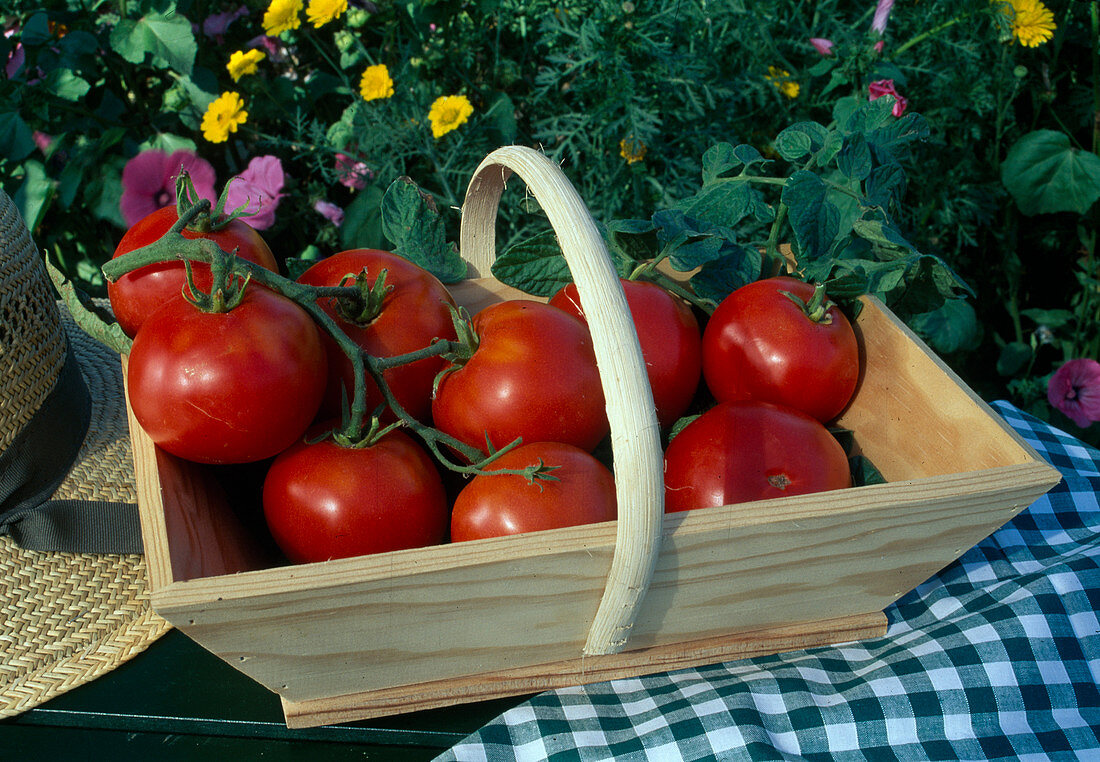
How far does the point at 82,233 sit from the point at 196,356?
1.16m

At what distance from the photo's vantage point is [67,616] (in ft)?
2.36

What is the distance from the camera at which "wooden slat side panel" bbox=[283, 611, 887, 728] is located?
0.65m

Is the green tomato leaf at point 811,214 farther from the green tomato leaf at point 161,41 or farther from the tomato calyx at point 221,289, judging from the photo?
the green tomato leaf at point 161,41

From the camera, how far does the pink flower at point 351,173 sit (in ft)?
4.48

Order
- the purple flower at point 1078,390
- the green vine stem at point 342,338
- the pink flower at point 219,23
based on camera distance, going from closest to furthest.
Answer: the green vine stem at point 342,338 → the purple flower at point 1078,390 → the pink flower at point 219,23

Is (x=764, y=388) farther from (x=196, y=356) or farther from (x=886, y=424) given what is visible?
(x=196, y=356)

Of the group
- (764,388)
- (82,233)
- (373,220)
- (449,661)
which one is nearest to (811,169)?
(764,388)

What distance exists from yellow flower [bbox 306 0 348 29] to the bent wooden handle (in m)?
0.79

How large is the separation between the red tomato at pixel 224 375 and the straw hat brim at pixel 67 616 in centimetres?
21

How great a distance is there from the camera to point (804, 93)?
4.53 feet

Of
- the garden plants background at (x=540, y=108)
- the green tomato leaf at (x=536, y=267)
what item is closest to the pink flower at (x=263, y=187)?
the garden plants background at (x=540, y=108)

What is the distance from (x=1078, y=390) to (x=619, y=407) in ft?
3.86

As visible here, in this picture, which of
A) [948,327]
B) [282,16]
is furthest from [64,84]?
[948,327]

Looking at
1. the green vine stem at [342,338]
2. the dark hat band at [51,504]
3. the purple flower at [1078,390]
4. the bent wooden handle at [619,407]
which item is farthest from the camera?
the purple flower at [1078,390]
